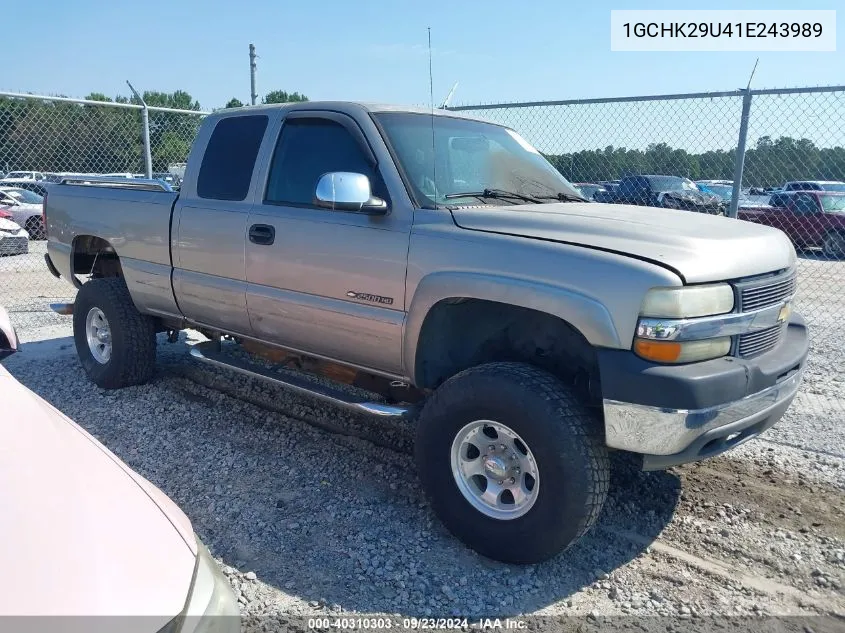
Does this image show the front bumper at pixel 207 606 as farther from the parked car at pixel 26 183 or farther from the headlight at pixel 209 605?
the parked car at pixel 26 183

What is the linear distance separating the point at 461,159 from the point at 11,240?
13295 mm

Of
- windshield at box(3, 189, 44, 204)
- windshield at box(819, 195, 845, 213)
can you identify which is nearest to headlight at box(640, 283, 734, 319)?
windshield at box(819, 195, 845, 213)

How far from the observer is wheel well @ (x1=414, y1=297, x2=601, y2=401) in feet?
10.9

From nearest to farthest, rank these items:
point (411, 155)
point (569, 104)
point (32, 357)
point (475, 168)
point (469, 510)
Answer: point (469, 510), point (411, 155), point (475, 168), point (32, 357), point (569, 104)

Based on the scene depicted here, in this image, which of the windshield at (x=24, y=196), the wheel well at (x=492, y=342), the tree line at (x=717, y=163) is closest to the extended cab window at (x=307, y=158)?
the wheel well at (x=492, y=342)

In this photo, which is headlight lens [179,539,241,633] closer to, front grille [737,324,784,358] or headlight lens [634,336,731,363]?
headlight lens [634,336,731,363]

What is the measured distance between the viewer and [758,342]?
317 centimetres

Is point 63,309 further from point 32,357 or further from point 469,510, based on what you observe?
point 469,510

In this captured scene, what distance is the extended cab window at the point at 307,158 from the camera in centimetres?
395

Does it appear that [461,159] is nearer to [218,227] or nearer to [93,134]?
[218,227]

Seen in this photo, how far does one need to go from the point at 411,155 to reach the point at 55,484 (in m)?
2.53

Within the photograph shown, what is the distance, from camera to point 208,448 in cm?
443

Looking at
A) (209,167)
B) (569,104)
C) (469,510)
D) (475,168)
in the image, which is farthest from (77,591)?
(569,104)

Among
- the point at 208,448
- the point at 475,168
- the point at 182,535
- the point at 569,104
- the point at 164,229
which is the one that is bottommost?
the point at 208,448
